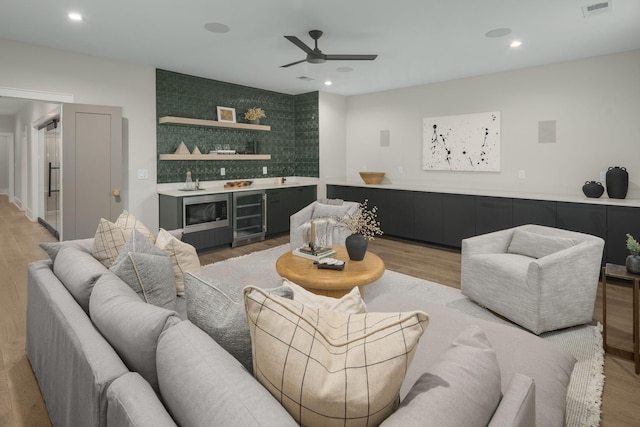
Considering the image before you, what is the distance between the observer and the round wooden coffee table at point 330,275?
2.95 metres

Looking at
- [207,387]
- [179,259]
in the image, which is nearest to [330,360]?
[207,387]

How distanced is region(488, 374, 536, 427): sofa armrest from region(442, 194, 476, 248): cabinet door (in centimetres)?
467

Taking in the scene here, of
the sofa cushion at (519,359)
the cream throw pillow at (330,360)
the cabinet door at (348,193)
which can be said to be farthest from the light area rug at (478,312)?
the cabinet door at (348,193)

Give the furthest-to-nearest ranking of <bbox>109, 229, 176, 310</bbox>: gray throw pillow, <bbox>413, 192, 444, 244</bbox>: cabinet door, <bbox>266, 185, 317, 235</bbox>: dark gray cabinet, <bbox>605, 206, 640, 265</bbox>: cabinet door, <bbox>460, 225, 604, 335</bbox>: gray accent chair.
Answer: <bbox>266, 185, 317, 235</bbox>: dark gray cabinet
<bbox>413, 192, 444, 244</bbox>: cabinet door
<bbox>605, 206, 640, 265</bbox>: cabinet door
<bbox>460, 225, 604, 335</bbox>: gray accent chair
<bbox>109, 229, 176, 310</bbox>: gray throw pillow

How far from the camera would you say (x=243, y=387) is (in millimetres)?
947

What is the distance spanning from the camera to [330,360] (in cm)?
94

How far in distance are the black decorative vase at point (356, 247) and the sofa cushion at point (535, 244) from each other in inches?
56.1

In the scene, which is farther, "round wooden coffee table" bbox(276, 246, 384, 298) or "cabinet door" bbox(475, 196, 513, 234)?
"cabinet door" bbox(475, 196, 513, 234)

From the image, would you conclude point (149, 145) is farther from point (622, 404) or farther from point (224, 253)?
point (622, 404)

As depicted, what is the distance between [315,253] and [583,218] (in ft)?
10.7

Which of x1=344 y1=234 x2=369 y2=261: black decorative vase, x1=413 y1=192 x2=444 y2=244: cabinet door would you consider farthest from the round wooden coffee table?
x1=413 y1=192 x2=444 y2=244: cabinet door

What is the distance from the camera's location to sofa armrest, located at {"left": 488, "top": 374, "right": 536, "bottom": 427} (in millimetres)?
973

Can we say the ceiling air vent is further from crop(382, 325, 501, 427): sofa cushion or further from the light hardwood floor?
crop(382, 325, 501, 427): sofa cushion

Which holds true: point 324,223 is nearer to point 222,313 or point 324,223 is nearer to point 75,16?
point 75,16
